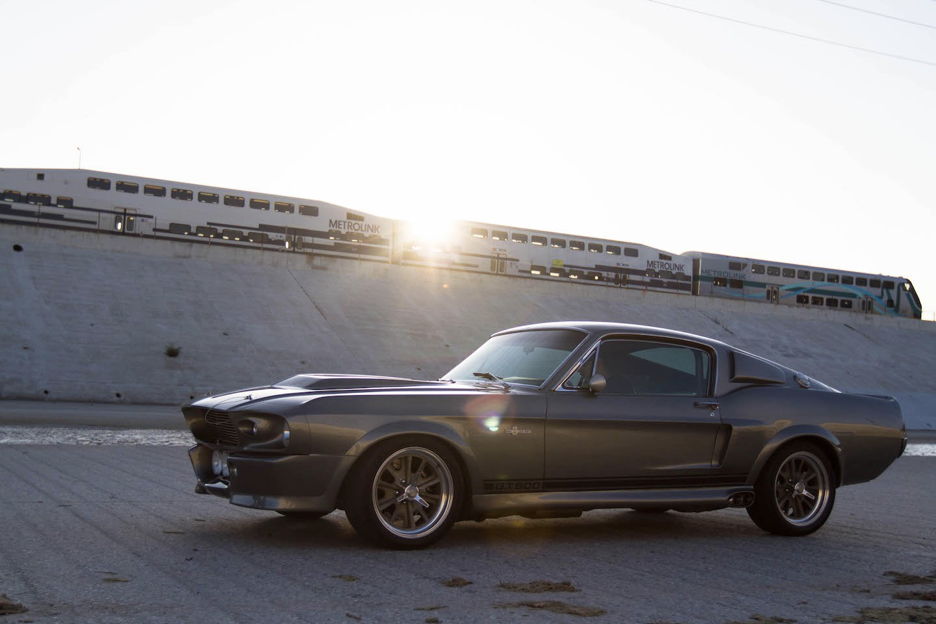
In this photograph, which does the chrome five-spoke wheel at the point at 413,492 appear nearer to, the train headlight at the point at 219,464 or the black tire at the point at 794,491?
the train headlight at the point at 219,464

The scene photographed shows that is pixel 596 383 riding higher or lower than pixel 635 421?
higher

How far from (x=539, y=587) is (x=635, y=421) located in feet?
6.94

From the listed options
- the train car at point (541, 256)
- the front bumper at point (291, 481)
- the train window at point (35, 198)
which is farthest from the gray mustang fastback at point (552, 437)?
the train window at point (35, 198)

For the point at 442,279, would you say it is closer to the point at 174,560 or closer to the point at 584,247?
the point at 584,247

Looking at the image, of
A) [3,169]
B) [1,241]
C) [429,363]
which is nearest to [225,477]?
[429,363]

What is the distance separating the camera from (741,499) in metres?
7.41

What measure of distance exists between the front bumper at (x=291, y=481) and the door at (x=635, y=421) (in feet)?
5.11

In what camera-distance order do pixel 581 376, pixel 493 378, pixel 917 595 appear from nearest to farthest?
pixel 917 595, pixel 581 376, pixel 493 378

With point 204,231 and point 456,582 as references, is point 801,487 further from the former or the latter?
point 204,231

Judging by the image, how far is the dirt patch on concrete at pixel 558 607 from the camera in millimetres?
4637

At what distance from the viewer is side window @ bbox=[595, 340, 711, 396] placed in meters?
7.19

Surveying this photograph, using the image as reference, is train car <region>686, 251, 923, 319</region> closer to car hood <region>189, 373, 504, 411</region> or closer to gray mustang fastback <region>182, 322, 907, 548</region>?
gray mustang fastback <region>182, 322, 907, 548</region>

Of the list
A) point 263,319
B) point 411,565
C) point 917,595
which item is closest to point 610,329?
point 411,565

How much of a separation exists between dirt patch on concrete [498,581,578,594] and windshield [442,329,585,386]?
1.87m
